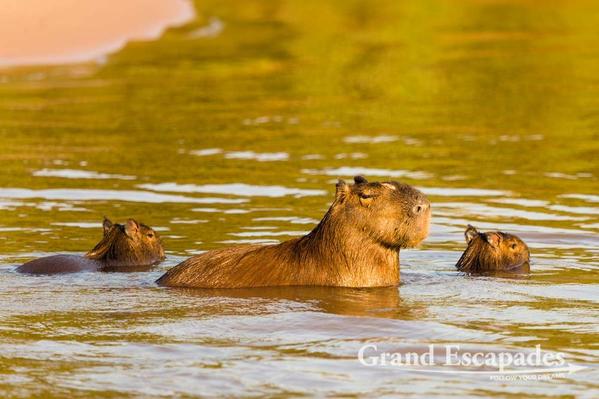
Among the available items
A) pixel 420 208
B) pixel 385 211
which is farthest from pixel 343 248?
pixel 420 208

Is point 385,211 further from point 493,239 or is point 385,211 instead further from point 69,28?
point 69,28

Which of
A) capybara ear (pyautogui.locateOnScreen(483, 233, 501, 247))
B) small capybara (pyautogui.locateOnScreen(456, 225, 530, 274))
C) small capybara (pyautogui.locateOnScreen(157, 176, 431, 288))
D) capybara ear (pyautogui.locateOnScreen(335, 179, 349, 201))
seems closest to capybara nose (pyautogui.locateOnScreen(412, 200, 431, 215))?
small capybara (pyautogui.locateOnScreen(157, 176, 431, 288))

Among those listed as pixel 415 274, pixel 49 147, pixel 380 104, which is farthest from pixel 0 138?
pixel 415 274

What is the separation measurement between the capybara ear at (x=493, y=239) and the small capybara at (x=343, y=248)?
4.79 feet

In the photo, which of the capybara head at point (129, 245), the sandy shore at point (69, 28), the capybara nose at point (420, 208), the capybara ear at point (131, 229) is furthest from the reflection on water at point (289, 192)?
the sandy shore at point (69, 28)

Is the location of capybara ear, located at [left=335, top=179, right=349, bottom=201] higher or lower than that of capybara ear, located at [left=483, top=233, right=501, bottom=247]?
higher

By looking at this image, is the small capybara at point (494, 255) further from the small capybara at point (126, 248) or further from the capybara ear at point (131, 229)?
the capybara ear at point (131, 229)

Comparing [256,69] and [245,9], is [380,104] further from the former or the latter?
[245,9]

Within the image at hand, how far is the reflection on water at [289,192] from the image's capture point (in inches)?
337

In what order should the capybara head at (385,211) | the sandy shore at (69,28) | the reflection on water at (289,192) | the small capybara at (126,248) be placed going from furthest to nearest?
1. the sandy shore at (69,28)
2. the small capybara at (126,248)
3. the capybara head at (385,211)
4. the reflection on water at (289,192)

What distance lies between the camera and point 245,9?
4938 centimetres

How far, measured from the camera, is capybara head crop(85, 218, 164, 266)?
1261 cm

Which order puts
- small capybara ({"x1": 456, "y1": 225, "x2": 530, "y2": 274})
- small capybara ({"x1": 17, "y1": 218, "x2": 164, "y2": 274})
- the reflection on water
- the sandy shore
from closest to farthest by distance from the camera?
the reflection on water
small capybara ({"x1": 456, "y1": 225, "x2": 530, "y2": 274})
small capybara ({"x1": 17, "y1": 218, "x2": 164, "y2": 274})
the sandy shore

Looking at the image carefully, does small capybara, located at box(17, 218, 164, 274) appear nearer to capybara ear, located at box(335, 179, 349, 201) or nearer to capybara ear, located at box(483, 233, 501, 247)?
capybara ear, located at box(335, 179, 349, 201)
